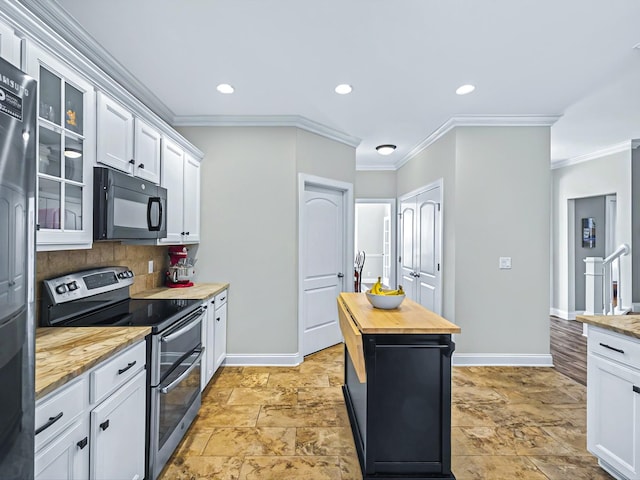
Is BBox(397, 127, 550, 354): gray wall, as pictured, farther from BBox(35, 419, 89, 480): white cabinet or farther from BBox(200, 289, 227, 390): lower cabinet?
BBox(35, 419, 89, 480): white cabinet

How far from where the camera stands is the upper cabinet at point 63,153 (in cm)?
159

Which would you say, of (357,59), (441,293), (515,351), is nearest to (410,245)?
(441,293)

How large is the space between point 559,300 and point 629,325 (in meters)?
4.72

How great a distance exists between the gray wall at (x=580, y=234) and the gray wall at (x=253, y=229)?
16.7 ft

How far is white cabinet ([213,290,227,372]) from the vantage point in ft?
10.7

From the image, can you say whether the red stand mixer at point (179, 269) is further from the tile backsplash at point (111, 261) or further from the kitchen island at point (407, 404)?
the kitchen island at point (407, 404)

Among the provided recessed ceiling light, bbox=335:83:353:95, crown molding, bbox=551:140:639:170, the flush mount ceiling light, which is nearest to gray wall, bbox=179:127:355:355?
recessed ceiling light, bbox=335:83:353:95

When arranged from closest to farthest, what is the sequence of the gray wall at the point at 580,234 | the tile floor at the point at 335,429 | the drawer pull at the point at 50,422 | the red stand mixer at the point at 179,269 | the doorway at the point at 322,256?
the drawer pull at the point at 50,422, the tile floor at the point at 335,429, the red stand mixer at the point at 179,269, the doorway at the point at 322,256, the gray wall at the point at 580,234

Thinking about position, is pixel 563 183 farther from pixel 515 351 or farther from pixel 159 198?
pixel 159 198

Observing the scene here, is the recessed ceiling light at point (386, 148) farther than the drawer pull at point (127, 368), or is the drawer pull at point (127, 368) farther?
the recessed ceiling light at point (386, 148)

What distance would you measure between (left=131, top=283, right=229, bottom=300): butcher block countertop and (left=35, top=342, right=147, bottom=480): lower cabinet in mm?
995

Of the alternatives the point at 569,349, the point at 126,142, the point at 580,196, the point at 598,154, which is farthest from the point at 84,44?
the point at 580,196

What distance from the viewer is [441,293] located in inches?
157

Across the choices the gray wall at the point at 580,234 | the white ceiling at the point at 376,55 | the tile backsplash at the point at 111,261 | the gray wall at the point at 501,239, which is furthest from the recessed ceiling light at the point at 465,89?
the gray wall at the point at 580,234
